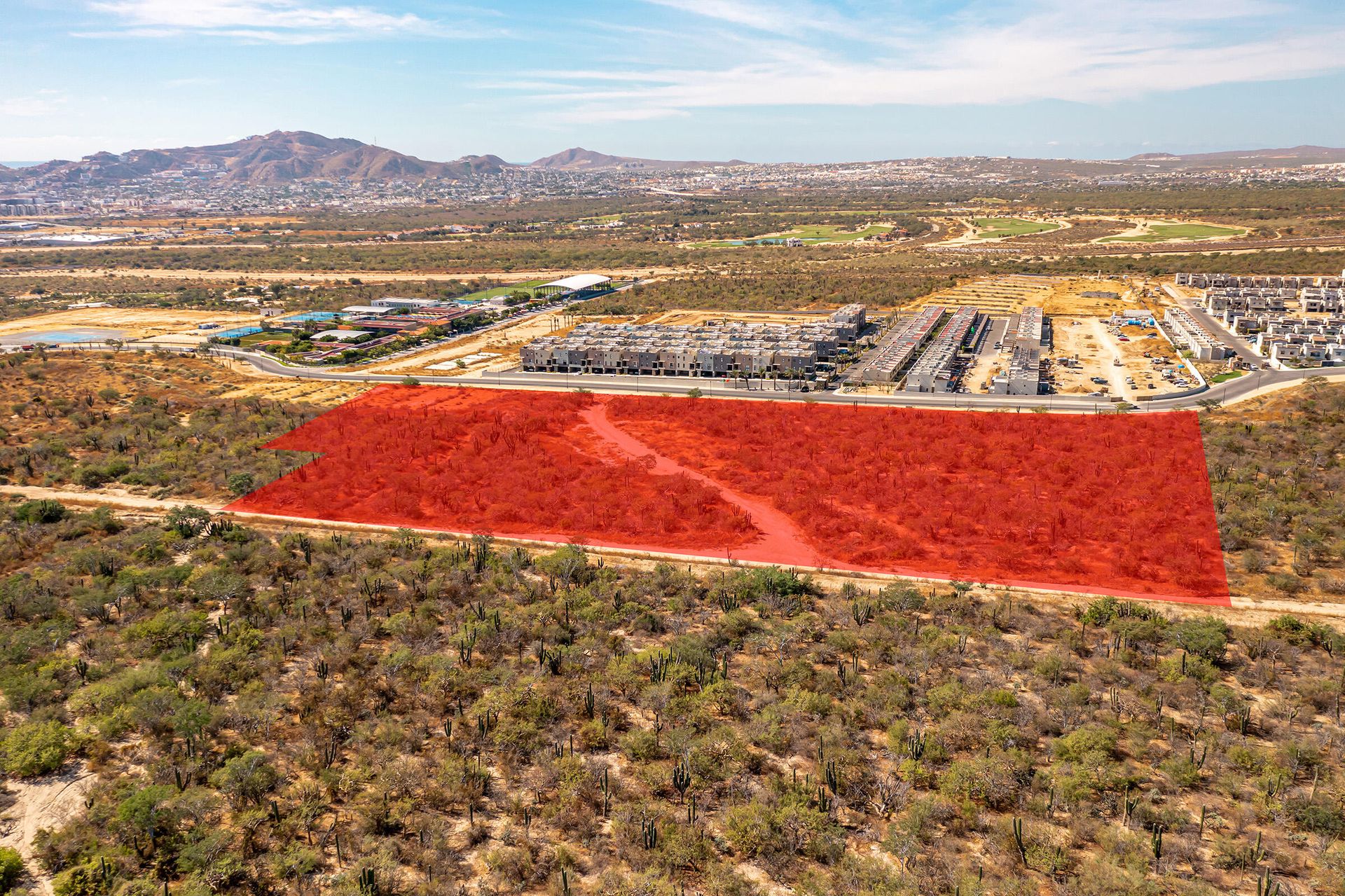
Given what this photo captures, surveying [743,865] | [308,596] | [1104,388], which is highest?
[1104,388]

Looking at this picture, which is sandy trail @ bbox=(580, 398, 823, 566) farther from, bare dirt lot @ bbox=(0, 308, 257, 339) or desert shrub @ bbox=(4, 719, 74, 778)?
bare dirt lot @ bbox=(0, 308, 257, 339)

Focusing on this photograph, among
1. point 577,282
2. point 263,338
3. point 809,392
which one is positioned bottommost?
point 809,392

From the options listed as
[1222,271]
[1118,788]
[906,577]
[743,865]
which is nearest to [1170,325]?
[1222,271]

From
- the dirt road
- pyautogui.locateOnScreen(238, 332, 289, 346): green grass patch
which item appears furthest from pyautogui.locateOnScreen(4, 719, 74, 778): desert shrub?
pyautogui.locateOnScreen(238, 332, 289, 346): green grass patch

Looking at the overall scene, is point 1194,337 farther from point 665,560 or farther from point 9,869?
point 9,869

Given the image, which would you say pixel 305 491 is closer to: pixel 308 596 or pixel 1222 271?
pixel 308 596

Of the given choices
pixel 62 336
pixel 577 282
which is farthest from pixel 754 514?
pixel 62 336
